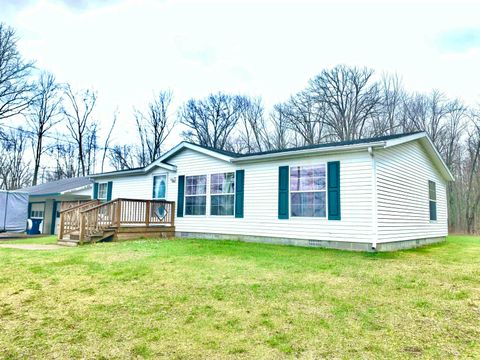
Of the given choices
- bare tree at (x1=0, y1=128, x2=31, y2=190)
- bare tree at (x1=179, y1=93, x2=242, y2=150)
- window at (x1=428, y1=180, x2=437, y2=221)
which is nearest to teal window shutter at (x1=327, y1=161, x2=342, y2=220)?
window at (x1=428, y1=180, x2=437, y2=221)

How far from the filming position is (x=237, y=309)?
3.95m

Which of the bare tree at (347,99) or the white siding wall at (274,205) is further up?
the bare tree at (347,99)

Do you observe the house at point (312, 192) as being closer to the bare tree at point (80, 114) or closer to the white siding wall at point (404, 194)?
the white siding wall at point (404, 194)

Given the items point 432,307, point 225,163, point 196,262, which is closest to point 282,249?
point 196,262

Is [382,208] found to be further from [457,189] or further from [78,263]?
[457,189]

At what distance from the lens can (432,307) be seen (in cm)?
406

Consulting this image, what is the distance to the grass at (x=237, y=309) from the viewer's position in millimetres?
3000

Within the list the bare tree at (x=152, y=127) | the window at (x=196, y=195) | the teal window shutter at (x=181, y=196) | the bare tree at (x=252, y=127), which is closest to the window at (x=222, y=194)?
the window at (x=196, y=195)

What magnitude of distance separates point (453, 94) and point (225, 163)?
20389 millimetres

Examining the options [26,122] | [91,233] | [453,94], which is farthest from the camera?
[26,122]

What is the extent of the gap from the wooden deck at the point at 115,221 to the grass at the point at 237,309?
340 centimetres

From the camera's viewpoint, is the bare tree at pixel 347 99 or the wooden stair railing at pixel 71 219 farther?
the bare tree at pixel 347 99

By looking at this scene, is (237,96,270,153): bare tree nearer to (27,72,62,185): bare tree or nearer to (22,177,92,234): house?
(22,177,92,234): house

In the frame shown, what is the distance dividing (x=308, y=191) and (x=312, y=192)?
5.0 inches
